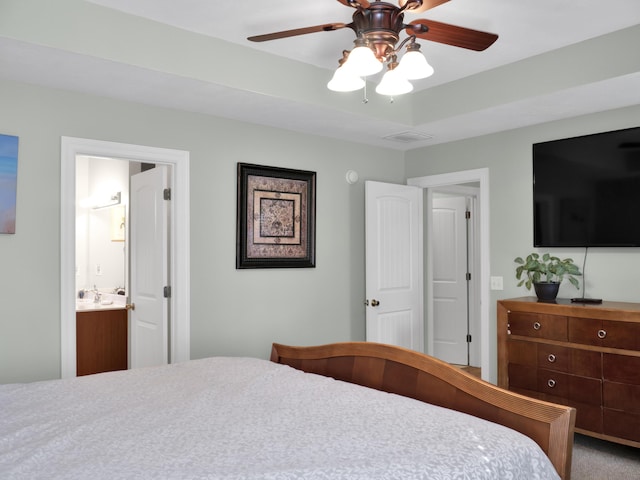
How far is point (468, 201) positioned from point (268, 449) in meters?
4.94

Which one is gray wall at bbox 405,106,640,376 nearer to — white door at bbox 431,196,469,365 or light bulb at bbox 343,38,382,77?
white door at bbox 431,196,469,365

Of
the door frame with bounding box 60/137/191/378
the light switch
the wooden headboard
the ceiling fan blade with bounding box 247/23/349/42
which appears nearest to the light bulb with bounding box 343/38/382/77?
the ceiling fan blade with bounding box 247/23/349/42

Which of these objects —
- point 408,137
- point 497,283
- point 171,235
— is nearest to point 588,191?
point 497,283

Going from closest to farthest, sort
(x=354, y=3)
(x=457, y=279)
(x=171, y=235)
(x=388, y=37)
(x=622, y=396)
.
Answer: (x=354, y=3), (x=388, y=37), (x=622, y=396), (x=171, y=235), (x=457, y=279)

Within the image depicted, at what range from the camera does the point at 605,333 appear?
10.6ft

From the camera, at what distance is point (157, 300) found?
12.5ft

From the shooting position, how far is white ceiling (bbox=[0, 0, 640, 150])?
2.75m

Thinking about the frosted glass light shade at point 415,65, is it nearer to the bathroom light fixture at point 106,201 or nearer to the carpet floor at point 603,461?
the carpet floor at point 603,461

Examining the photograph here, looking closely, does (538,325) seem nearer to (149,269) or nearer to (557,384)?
(557,384)

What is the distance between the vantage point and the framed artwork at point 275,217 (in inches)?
157

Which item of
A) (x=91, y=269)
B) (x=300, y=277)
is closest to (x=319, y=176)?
(x=300, y=277)

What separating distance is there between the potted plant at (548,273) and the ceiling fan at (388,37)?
1.96 m

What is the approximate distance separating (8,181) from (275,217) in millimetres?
1836

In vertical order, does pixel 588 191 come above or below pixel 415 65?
below
